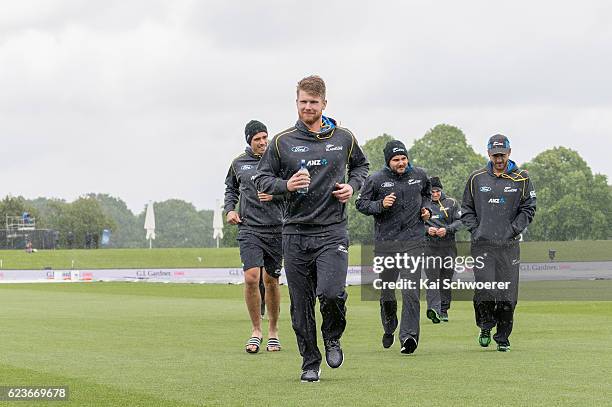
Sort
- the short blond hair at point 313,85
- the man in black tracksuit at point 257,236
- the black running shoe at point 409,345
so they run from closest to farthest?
the short blond hair at point 313,85 → the black running shoe at point 409,345 → the man in black tracksuit at point 257,236

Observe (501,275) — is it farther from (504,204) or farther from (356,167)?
(356,167)

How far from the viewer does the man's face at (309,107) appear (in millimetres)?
9266

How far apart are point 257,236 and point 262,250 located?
6.7 inches

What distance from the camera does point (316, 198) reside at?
9383mm

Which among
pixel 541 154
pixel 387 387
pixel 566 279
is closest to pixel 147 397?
pixel 387 387

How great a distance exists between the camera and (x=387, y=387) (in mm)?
8852

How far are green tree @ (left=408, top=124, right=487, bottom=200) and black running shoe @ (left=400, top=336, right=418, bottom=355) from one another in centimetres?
9913

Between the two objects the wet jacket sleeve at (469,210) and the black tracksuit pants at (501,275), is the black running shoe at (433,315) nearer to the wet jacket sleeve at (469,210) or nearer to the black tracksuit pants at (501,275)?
the black tracksuit pants at (501,275)

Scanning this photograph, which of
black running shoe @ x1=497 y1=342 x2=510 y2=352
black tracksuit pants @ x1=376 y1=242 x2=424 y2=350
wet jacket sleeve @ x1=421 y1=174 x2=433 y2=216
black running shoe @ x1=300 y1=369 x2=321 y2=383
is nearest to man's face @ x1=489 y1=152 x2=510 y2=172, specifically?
wet jacket sleeve @ x1=421 y1=174 x2=433 y2=216

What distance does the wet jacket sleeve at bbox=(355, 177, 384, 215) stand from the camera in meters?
12.6

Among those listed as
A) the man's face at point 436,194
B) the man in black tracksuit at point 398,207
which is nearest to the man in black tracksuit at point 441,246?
the man's face at point 436,194

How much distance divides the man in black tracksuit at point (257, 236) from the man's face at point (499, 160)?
2.44 metres

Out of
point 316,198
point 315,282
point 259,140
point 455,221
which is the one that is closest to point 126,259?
point 455,221

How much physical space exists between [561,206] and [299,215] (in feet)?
328
